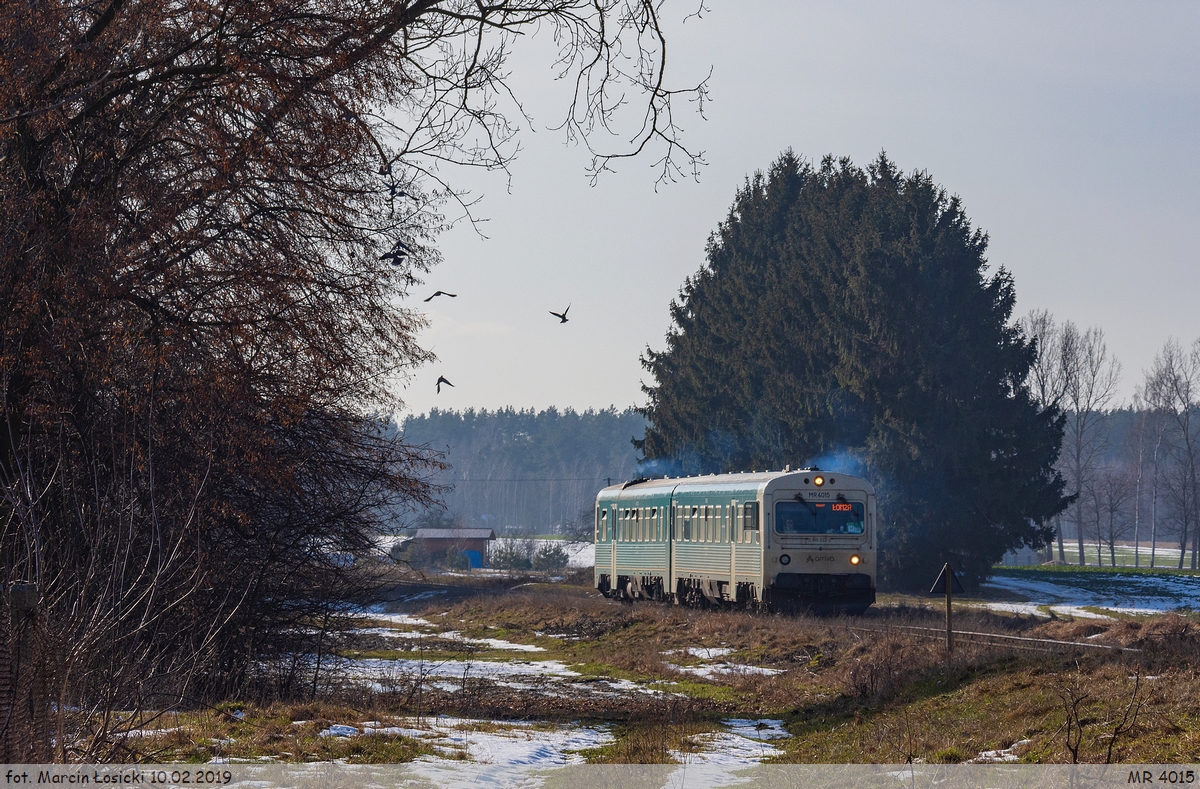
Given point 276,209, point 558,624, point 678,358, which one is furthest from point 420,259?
point 678,358

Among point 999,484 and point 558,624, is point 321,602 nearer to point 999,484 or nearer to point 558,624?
point 558,624

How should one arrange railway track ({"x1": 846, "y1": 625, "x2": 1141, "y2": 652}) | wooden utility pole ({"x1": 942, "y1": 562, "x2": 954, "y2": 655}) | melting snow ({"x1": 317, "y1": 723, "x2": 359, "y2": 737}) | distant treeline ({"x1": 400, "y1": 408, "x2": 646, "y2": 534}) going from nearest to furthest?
1. melting snow ({"x1": 317, "y1": 723, "x2": 359, "y2": 737})
2. railway track ({"x1": 846, "y1": 625, "x2": 1141, "y2": 652})
3. wooden utility pole ({"x1": 942, "y1": 562, "x2": 954, "y2": 655})
4. distant treeline ({"x1": 400, "y1": 408, "x2": 646, "y2": 534})

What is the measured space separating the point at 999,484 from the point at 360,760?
34.2 meters

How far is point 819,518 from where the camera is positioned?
25703 millimetres

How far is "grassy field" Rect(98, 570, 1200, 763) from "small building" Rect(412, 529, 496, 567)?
48322 millimetres

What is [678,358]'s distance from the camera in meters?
58.3

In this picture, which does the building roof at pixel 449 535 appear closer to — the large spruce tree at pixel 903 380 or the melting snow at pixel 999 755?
the large spruce tree at pixel 903 380

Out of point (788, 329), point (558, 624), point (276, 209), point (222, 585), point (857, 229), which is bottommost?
point (558, 624)

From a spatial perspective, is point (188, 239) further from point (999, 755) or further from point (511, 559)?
point (511, 559)

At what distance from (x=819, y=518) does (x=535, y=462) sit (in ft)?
440

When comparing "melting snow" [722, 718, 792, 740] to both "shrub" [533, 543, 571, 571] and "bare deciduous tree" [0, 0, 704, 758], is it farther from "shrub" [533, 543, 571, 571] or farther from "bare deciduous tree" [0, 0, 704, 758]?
"shrub" [533, 543, 571, 571]

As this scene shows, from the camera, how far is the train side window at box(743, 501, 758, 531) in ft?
83.9

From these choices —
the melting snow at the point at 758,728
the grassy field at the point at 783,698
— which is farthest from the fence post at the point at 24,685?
the melting snow at the point at 758,728

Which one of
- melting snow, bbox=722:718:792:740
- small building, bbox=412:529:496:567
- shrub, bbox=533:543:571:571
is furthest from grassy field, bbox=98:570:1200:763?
small building, bbox=412:529:496:567
